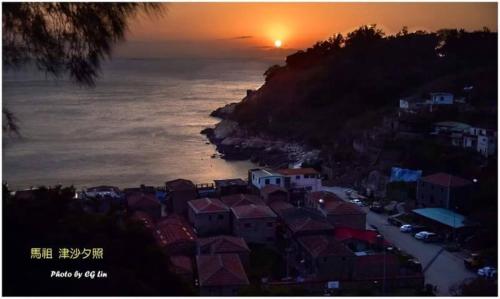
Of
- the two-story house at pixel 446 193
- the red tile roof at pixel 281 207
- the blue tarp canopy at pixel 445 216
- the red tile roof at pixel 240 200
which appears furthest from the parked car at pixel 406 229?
the red tile roof at pixel 240 200

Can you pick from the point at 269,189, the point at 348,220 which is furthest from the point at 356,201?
the point at 348,220

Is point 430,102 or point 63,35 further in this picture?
point 430,102

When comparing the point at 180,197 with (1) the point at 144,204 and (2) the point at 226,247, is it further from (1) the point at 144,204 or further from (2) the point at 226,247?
(2) the point at 226,247

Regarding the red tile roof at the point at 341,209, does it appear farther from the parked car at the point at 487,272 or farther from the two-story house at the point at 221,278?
the two-story house at the point at 221,278

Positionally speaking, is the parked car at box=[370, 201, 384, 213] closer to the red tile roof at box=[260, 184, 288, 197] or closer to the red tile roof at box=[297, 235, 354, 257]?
the red tile roof at box=[260, 184, 288, 197]

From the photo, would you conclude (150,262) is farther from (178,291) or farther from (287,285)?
(287,285)

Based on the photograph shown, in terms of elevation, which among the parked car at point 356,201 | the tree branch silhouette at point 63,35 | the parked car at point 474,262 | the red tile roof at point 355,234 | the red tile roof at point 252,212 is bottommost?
the parked car at point 356,201
